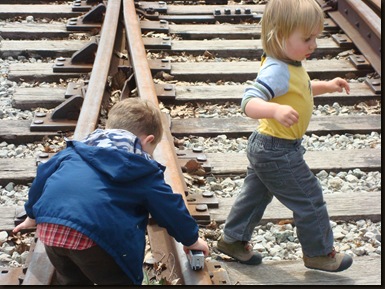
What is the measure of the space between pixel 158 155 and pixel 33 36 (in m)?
3.47

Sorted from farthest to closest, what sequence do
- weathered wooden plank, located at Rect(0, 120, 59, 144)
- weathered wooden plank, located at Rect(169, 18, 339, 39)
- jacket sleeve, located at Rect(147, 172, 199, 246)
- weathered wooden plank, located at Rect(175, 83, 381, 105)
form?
1. weathered wooden plank, located at Rect(169, 18, 339, 39)
2. weathered wooden plank, located at Rect(175, 83, 381, 105)
3. weathered wooden plank, located at Rect(0, 120, 59, 144)
4. jacket sleeve, located at Rect(147, 172, 199, 246)

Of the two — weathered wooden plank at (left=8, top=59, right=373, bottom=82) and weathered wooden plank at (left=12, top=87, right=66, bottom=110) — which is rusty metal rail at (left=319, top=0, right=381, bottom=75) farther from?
weathered wooden plank at (left=12, top=87, right=66, bottom=110)

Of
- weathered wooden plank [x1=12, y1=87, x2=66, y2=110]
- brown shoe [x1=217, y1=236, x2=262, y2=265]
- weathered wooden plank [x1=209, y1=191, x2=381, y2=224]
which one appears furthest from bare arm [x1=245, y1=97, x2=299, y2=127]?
weathered wooden plank [x1=12, y1=87, x2=66, y2=110]

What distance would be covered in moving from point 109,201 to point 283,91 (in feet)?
3.55

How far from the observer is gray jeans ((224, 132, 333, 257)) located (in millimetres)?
4391

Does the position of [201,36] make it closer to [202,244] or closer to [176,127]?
[176,127]

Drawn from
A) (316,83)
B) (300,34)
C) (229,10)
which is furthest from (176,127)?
(229,10)

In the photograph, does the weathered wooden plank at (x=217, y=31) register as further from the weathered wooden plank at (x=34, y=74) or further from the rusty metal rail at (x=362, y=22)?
the weathered wooden plank at (x=34, y=74)

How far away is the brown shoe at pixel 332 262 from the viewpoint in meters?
4.52

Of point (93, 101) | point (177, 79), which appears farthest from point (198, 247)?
point (177, 79)

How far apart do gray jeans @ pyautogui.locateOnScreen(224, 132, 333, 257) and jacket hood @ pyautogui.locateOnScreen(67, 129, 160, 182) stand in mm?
800

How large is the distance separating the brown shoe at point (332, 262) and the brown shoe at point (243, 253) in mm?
274

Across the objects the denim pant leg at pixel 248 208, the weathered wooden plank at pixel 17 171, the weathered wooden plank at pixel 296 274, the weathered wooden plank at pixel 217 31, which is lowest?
the weathered wooden plank at pixel 217 31

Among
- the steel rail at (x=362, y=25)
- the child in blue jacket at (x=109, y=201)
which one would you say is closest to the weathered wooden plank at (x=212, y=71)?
the steel rail at (x=362, y=25)
